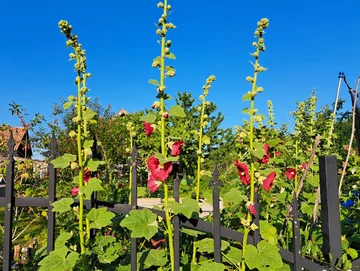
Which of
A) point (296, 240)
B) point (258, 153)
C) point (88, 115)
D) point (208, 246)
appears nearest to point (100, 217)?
point (88, 115)

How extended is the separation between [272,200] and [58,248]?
1939 millimetres

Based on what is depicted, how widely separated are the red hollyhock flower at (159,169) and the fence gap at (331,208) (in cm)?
77

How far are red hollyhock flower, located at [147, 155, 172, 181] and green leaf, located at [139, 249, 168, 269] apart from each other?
1.93 ft

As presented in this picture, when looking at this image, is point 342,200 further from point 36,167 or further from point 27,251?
point 36,167

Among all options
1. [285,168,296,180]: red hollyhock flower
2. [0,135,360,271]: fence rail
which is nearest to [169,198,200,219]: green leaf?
[0,135,360,271]: fence rail

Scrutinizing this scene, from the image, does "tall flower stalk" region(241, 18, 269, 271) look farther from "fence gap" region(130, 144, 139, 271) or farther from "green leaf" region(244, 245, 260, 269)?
"fence gap" region(130, 144, 139, 271)

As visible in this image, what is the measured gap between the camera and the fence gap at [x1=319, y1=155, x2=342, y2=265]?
1.62 m

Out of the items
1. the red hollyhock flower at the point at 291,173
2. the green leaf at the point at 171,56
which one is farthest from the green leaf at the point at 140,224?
the red hollyhock flower at the point at 291,173

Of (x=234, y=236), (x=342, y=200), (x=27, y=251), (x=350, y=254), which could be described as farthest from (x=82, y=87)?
(x=342, y=200)

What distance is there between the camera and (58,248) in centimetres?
170

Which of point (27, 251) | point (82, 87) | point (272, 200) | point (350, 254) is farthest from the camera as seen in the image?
point (27, 251)

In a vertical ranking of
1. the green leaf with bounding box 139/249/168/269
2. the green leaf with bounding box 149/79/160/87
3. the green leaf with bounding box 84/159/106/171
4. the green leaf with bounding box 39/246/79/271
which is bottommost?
→ the green leaf with bounding box 139/249/168/269

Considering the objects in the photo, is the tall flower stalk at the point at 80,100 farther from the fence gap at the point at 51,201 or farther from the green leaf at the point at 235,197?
the green leaf at the point at 235,197

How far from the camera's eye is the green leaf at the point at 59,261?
63.0 inches
